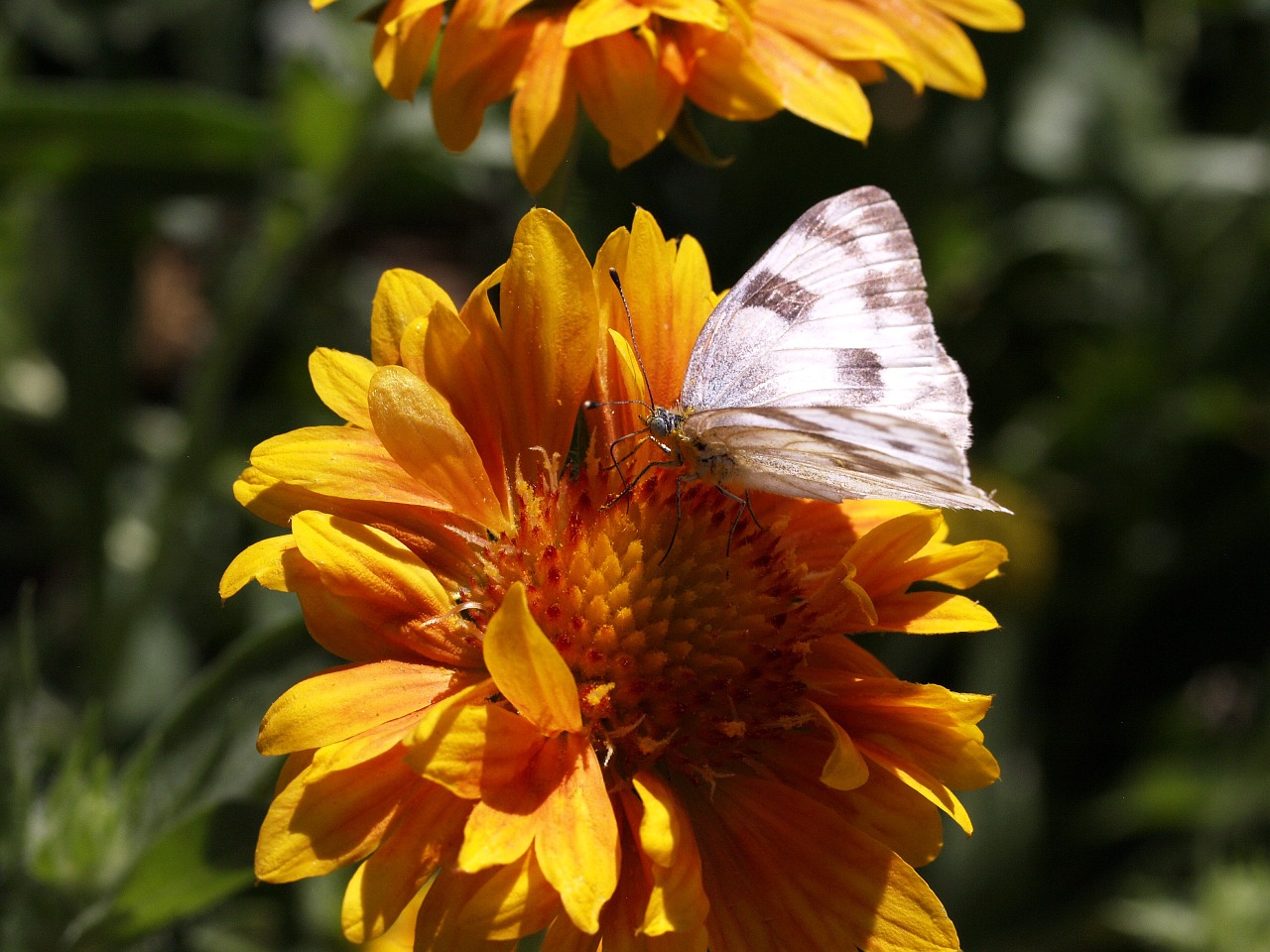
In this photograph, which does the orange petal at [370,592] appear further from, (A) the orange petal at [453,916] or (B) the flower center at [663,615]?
(A) the orange petal at [453,916]

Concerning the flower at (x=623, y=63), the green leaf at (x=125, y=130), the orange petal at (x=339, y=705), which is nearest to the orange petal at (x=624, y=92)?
the flower at (x=623, y=63)

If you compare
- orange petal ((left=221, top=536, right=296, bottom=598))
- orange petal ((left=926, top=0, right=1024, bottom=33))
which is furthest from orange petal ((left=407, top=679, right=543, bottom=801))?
orange petal ((left=926, top=0, right=1024, bottom=33))

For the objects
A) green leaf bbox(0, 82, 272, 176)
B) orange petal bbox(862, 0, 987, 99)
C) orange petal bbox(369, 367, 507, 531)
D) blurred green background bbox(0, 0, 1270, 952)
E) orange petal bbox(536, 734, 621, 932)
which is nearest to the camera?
orange petal bbox(536, 734, 621, 932)

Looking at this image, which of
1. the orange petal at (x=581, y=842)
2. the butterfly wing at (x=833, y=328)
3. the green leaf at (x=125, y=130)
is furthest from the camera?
the green leaf at (x=125, y=130)

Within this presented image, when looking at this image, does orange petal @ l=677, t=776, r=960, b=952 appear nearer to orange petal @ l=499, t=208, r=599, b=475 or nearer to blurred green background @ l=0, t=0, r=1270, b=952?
orange petal @ l=499, t=208, r=599, b=475

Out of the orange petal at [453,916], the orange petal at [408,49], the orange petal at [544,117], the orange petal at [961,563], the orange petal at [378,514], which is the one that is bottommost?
the orange petal at [453,916]
